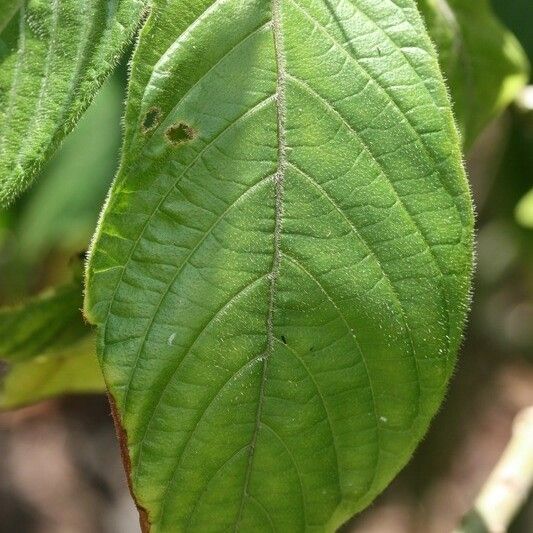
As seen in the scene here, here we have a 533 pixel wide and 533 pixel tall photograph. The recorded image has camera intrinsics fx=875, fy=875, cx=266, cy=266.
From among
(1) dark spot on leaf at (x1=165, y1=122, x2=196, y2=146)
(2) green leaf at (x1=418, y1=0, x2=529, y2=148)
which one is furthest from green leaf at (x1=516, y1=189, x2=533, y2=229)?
(1) dark spot on leaf at (x1=165, y1=122, x2=196, y2=146)

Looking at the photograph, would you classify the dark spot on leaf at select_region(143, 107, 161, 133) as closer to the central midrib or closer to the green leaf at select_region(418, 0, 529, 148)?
the central midrib

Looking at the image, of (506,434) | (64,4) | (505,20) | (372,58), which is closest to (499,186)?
(505,20)

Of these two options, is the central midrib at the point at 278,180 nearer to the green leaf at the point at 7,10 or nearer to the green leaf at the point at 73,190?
the green leaf at the point at 7,10

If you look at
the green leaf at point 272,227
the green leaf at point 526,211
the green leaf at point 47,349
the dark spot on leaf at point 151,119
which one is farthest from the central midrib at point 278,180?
the green leaf at point 526,211

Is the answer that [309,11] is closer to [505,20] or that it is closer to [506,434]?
[505,20]

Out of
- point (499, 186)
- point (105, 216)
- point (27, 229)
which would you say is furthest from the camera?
point (27, 229)

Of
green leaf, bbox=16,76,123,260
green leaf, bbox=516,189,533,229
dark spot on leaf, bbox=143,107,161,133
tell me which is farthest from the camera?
green leaf, bbox=16,76,123,260

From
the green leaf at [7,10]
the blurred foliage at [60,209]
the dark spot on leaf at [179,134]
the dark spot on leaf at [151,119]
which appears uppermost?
the green leaf at [7,10]
